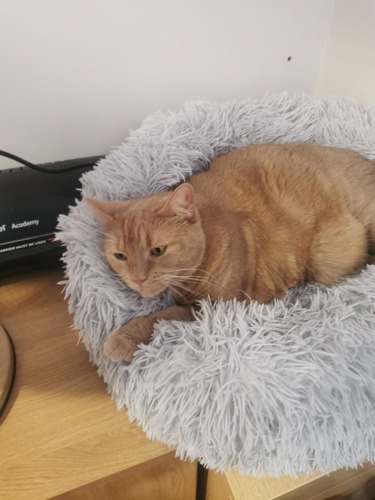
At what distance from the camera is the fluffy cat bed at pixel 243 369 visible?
645mm

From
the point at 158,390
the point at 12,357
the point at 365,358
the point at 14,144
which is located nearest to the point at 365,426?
the point at 365,358

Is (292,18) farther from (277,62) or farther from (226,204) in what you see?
(226,204)

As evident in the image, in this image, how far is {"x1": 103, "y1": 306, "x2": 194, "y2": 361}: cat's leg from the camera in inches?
28.6

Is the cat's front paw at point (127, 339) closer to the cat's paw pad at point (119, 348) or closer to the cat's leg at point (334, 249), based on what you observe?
the cat's paw pad at point (119, 348)

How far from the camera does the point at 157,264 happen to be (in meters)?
0.78

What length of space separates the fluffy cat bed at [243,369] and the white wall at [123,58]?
0.21m

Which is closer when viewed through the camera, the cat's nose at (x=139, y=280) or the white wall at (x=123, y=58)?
the cat's nose at (x=139, y=280)

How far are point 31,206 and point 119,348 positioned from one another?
1.26 feet

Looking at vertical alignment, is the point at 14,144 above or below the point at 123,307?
above

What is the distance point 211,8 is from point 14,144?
0.59 m

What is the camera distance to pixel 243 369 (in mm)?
674

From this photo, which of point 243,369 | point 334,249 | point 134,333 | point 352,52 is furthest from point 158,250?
point 352,52

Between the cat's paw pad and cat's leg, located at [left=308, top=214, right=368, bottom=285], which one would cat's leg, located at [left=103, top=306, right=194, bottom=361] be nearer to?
the cat's paw pad

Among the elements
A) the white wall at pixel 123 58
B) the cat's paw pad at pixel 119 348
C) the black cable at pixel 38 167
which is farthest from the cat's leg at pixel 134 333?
the white wall at pixel 123 58
